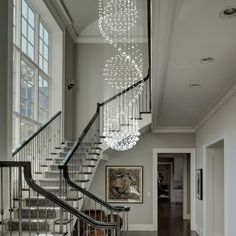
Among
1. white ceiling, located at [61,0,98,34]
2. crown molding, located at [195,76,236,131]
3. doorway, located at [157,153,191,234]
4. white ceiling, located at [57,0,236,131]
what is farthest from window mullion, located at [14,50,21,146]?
doorway, located at [157,153,191,234]

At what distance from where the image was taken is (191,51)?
451cm

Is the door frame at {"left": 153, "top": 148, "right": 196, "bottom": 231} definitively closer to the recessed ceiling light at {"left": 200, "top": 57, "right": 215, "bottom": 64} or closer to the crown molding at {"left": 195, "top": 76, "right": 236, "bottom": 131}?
the crown molding at {"left": 195, "top": 76, "right": 236, "bottom": 131}

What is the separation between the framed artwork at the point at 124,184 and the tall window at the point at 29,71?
309cm

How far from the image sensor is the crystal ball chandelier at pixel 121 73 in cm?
775

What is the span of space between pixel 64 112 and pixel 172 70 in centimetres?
513

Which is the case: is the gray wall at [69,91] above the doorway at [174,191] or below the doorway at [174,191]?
above

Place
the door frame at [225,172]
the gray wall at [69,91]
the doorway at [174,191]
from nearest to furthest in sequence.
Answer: the door frame at [225,172] → the gray wall at [69,91] → the doorway at [174,191]

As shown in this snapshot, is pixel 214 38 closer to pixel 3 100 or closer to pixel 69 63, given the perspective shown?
pixel 3 100

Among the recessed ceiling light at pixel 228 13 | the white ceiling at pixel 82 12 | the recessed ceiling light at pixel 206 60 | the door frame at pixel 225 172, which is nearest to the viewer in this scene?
the recessed ceiling light at pixel 228 13

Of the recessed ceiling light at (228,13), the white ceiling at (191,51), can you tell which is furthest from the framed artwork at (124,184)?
the recessed ceiling light at (228,13)

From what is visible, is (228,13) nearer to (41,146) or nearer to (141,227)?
(41,146)

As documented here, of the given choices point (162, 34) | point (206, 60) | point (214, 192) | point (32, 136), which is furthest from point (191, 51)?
point (214, 192)

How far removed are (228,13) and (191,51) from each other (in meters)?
1.11

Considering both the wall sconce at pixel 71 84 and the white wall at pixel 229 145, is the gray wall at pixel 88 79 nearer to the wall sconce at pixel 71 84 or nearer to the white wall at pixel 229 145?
the wall sconce at pixel 71 84
